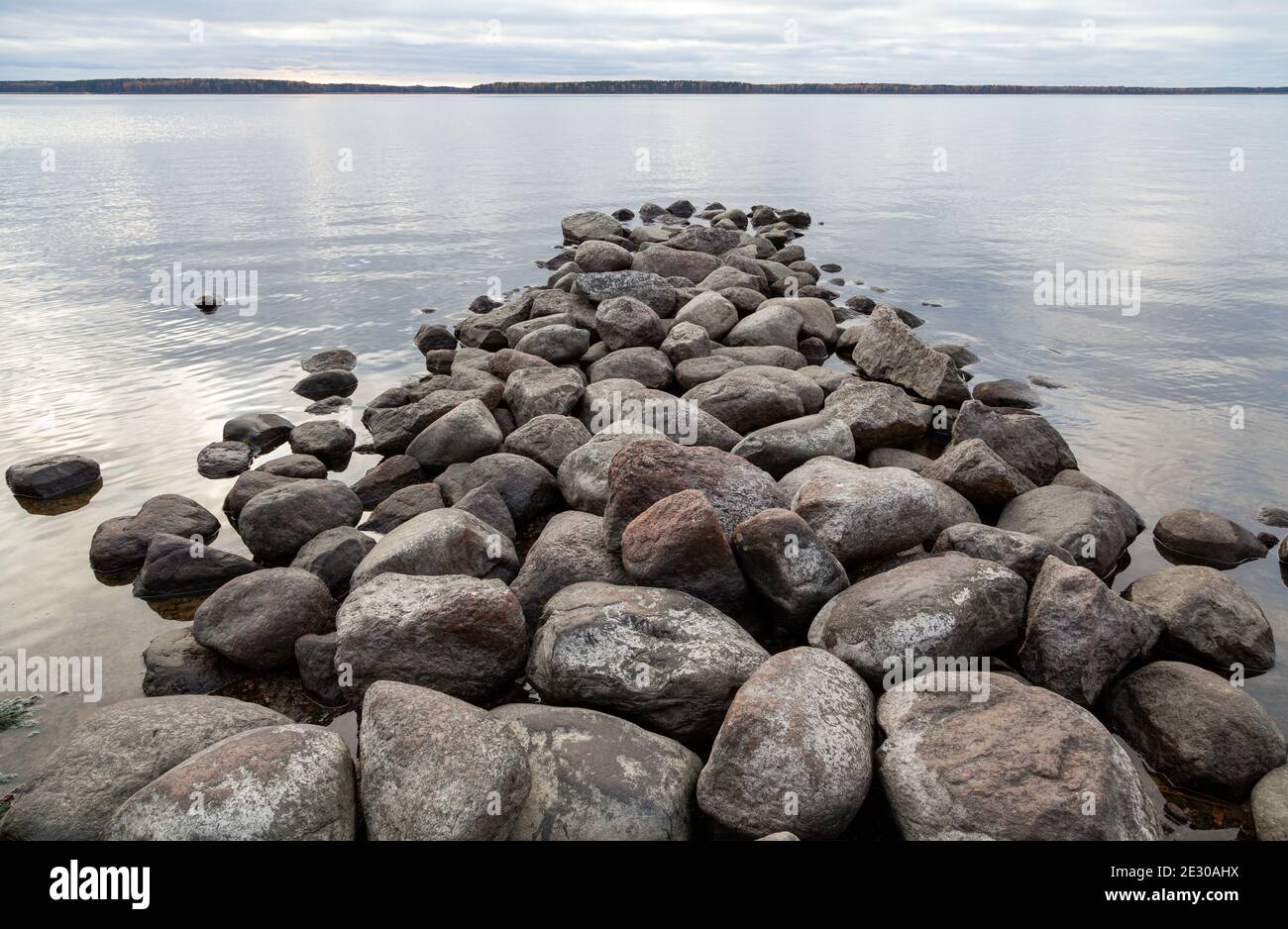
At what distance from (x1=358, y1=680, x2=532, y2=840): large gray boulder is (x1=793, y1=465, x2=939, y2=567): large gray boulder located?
118 inches

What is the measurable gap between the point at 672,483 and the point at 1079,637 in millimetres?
3024

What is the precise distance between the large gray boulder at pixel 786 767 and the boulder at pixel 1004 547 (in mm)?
2370

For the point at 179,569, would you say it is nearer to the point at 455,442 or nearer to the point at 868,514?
the point at 455,442

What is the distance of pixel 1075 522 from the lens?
728 cm

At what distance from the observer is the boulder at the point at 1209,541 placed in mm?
7652

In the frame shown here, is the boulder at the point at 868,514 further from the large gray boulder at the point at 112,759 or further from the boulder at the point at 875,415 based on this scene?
the large gray boulder at the point at 112,759

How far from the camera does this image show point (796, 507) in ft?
21.4

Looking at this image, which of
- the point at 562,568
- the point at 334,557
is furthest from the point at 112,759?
the point at 562,568

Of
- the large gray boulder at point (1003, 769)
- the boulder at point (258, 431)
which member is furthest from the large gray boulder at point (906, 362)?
the boulder at point (258, 431)

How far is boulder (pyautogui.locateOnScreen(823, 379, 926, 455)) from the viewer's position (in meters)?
9.16
